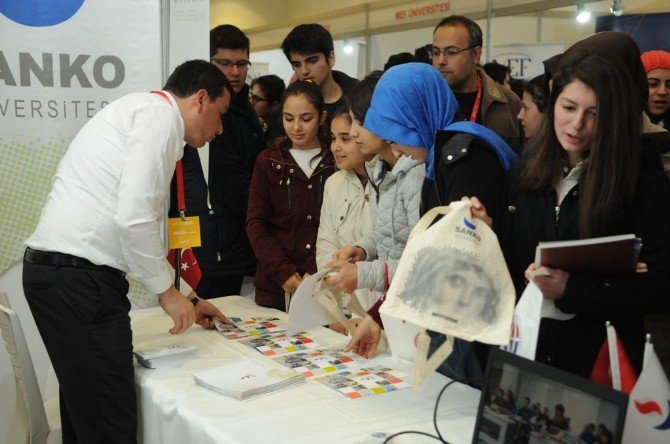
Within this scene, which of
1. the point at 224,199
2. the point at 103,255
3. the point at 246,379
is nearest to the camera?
the point at 246,379

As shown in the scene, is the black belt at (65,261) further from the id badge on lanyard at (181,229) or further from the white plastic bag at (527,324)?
the white plastic bag at (527,324)

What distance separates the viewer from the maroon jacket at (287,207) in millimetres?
2809

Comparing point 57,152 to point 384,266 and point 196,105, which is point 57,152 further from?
point 384,266

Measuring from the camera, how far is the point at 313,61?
3328mm

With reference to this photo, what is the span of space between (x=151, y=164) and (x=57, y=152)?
4.32ft

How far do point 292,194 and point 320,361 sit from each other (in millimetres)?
996

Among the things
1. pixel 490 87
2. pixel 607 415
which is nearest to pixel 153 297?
pixel 490 87

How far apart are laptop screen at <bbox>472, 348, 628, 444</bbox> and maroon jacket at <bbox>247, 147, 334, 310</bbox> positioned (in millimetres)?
1564

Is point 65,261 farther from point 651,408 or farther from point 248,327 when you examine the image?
point 651,408

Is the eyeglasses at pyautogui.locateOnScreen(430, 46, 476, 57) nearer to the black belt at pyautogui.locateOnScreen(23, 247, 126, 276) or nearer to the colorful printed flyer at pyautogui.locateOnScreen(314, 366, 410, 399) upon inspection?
the colorful printed flyer at pyautogui.locateOnScreen(314, 366, 410, 399)

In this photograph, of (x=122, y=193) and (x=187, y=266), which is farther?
(x=187, y=266)

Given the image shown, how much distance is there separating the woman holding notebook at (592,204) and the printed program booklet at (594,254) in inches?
1.2

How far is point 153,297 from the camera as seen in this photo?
3174 millimetres

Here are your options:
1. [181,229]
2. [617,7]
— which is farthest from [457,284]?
[617,7]
